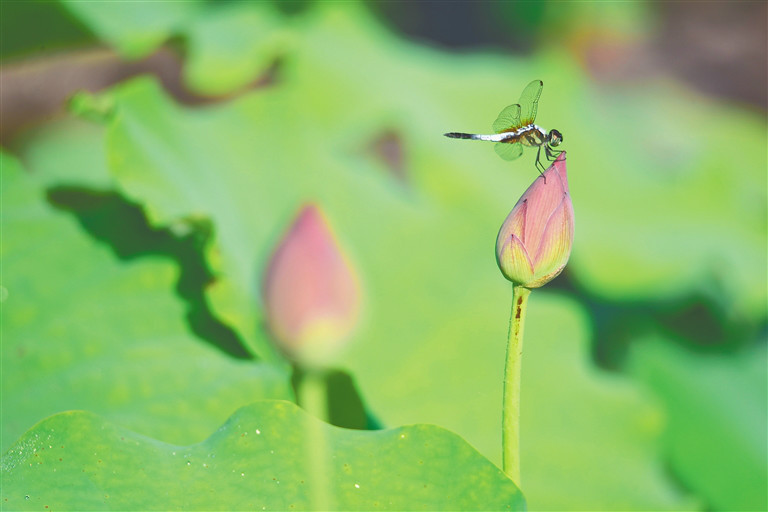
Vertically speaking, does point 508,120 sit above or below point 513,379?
above

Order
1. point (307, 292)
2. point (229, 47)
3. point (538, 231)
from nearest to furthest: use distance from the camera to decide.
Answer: point (538, 231)
point (307, 292)
point (229, 47)

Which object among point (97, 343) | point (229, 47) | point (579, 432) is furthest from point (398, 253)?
point (229, 47)

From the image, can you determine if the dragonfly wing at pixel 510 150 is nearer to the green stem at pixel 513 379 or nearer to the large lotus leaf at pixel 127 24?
the green stem at pixel 513 379

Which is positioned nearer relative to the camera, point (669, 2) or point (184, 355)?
point (184, 355)

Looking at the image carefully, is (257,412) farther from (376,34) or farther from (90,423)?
(376,34)

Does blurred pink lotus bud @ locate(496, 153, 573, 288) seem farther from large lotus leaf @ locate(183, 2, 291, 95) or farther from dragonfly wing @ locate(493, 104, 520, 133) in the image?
large lotus leaf @ locate(183, 2, 291, 95)

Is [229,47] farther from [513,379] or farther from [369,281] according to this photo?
[513,379]

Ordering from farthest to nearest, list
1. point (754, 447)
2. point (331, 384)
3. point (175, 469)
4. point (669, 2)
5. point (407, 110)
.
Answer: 1. point (669, 2)
2. point (407, 110)
3. point (754, 447)
4. point (331, 384)
5. point (175, 469)

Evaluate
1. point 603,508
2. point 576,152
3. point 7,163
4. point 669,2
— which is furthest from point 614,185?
point 669,2
